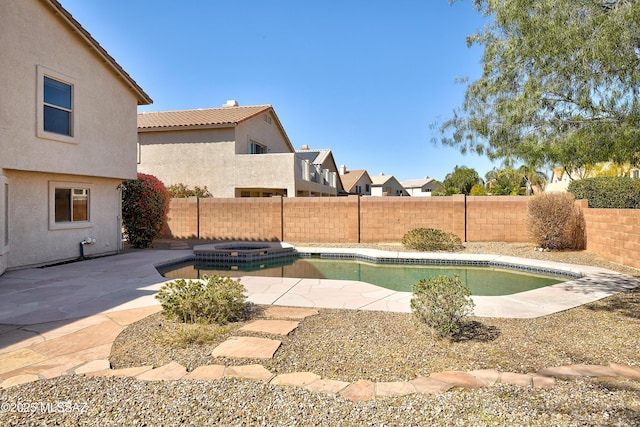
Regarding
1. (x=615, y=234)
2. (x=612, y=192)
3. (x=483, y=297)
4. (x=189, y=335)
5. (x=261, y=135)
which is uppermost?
(x=261, y=135)

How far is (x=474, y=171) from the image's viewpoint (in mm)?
47625

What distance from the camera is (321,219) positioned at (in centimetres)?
1683

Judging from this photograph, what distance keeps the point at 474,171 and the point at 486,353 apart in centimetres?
4748

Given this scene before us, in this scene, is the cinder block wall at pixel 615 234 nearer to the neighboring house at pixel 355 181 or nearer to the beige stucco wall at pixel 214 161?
→ the beige stucco wall at pixel 214 161

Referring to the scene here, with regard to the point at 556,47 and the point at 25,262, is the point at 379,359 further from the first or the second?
the point at 25,262

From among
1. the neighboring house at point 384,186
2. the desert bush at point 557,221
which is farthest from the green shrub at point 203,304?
the neighboring house at point 384,186

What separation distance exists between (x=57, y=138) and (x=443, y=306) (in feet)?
36.8

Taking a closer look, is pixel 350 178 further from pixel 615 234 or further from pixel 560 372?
pixel 560 372

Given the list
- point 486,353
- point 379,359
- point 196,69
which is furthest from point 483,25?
point 196,69

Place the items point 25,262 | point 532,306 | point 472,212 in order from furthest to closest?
point 472,212
point 25,262
point 532,306

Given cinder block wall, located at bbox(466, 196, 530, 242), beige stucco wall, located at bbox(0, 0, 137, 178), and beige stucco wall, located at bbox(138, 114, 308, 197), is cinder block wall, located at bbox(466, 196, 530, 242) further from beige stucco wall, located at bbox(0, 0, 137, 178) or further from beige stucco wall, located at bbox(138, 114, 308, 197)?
beige stucco wall, located at bbox(0, 0, 137, 178)

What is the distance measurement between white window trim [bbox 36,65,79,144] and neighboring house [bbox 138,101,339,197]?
10489mm

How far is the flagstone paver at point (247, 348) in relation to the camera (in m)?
4.29

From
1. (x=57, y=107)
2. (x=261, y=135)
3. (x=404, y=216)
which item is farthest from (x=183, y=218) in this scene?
(x=404, y=216)
